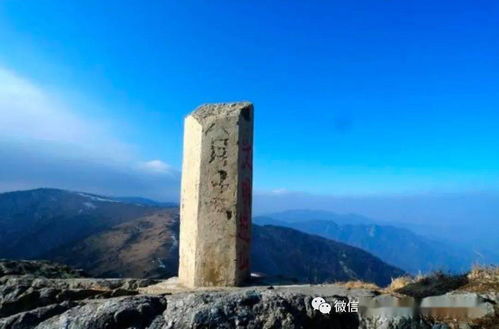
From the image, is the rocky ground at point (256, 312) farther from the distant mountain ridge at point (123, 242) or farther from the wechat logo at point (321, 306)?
the distant mountain ridge at point (123, 242)

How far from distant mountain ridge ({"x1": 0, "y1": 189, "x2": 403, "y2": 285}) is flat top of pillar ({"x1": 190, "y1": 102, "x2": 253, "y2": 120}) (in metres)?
39.6

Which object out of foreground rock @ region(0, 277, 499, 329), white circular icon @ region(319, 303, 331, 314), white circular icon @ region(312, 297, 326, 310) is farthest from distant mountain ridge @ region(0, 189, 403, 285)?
white circular icon @ region(319, 303, 331, 314)

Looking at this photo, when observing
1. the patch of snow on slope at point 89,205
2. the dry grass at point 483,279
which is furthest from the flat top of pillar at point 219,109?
the patch of snow on slope at point 89,205

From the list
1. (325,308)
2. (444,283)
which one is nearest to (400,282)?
(444,283)

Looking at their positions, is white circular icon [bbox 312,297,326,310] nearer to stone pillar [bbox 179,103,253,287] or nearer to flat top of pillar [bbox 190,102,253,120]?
stone pillar [bbox 179,103,253,287]

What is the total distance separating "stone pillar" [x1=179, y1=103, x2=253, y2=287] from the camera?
35.1ft

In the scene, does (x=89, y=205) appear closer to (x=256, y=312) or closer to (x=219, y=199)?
(x=219, y=199)

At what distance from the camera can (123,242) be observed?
241 feet

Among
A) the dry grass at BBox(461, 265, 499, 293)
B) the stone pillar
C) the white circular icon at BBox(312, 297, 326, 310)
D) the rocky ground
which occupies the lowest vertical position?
the rocky ground

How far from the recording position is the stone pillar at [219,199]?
10.7 m

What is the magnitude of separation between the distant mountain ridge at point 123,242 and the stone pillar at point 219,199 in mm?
39273

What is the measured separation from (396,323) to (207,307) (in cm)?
301

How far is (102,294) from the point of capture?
28.7 ft

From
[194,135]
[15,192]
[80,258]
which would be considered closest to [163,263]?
[80,258]
